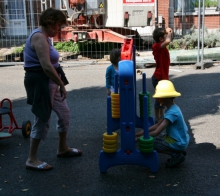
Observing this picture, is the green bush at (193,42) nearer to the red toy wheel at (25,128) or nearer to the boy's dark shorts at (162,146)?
the red toy wheel at (25,128)

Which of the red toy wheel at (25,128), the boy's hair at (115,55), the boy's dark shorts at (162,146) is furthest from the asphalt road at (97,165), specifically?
the boy's hair at (115,55)

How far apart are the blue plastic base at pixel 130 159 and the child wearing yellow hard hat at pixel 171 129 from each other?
0.26 m

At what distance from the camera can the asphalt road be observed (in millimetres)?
4160

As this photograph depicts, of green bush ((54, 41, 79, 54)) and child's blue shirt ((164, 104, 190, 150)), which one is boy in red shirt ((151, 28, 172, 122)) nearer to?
child's blue shirt ((164, 104, 190, 150))

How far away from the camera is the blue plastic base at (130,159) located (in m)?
4.39

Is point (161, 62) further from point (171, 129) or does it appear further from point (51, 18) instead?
point (51, 18)

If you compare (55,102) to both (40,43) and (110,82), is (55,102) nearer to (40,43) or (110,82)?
(40,43)

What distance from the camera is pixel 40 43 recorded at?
424cm

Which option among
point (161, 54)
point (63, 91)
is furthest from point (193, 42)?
point (63, 91)

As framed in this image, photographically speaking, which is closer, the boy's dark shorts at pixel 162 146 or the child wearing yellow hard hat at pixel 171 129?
the child wearing yellow hard hat at pixel 171 129

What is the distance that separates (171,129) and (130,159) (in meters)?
0.58

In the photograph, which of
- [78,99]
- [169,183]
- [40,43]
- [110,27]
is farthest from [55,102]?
[110,27]

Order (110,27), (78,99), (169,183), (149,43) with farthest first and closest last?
(149,43), (110,27), (78,99), (169,183)

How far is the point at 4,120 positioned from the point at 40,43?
2.91 meters
